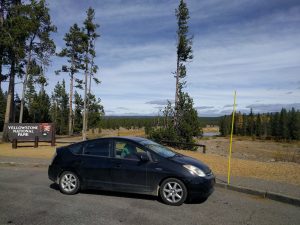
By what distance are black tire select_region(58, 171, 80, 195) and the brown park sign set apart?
14.3 m

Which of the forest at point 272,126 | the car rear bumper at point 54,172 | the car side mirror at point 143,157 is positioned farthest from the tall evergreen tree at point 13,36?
the forest at point 272,126

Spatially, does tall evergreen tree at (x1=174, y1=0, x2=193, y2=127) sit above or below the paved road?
above

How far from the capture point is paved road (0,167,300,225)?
6492mm

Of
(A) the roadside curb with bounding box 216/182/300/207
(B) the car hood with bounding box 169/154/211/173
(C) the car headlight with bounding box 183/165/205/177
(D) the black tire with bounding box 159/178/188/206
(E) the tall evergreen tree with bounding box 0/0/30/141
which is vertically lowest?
(A) the roadside curb with bounding box 216/182/300/207

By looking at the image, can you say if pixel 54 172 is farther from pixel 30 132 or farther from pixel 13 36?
pixel 13 36

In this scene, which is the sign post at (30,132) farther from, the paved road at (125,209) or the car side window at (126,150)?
the car side window at (126,150)

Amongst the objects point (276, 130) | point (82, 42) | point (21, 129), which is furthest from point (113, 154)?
point (276, 130)

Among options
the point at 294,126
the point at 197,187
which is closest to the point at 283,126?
the point at 294,126

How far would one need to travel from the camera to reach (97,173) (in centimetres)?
849

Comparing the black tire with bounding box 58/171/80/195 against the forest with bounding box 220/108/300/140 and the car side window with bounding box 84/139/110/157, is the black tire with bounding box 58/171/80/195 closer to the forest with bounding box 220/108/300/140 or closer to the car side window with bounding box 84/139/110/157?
the car side window with bounding box 84/139/110/157

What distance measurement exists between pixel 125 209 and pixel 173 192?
3.97ft

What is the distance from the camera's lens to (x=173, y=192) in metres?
7.81

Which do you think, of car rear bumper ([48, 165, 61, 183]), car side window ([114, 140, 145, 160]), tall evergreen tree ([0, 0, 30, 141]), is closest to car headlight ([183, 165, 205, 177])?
car side window ([114, 140, 145, 160])

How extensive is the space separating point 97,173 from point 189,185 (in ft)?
7.69
